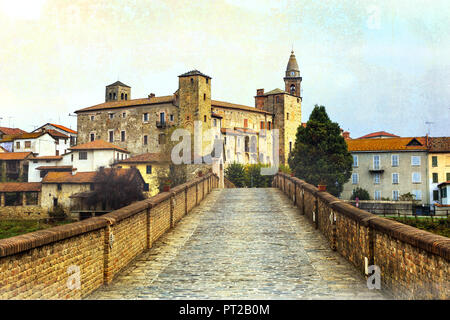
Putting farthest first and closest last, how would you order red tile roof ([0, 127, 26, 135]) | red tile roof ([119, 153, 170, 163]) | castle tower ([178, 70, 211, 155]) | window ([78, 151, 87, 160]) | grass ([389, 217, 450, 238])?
red tile roof ([0, 127, 26, 135]) < castle tower ([178, 70, 211, 155]) < window ([78, 151, 87, 160]) < red tile roof ([119, 153, 170, 163]) < grass ([389, 217, 450, 238])

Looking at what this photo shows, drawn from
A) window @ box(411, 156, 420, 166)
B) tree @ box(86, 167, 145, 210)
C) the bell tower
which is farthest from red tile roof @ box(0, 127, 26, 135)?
window @ box(411, 156, 420, 166)

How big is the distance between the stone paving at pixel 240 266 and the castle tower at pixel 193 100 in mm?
48421

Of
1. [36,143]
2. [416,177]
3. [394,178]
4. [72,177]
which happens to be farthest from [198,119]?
[416,177]

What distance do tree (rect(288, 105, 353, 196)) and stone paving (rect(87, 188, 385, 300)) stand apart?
28323mm

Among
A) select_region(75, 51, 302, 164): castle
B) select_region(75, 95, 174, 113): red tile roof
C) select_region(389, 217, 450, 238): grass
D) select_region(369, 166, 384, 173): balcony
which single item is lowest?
select_region(389, 217, 450, 238): grass

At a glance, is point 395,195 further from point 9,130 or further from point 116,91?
point 9,130

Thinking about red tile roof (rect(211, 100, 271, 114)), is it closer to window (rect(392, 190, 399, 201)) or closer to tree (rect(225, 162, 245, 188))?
tree (rect(225, 162, 245, 188))

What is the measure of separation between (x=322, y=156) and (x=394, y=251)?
3806 cm

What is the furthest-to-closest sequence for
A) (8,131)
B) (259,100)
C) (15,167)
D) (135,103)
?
(8,131), (259,100), (135,103), (15,167)

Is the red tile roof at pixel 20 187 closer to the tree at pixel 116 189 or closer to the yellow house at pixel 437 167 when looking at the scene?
the tree at pixel 116 189

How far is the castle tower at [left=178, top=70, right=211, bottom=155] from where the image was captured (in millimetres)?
63594

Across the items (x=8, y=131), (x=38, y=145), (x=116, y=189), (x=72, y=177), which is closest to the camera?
(x=116, y=189)

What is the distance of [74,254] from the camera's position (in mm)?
6832
